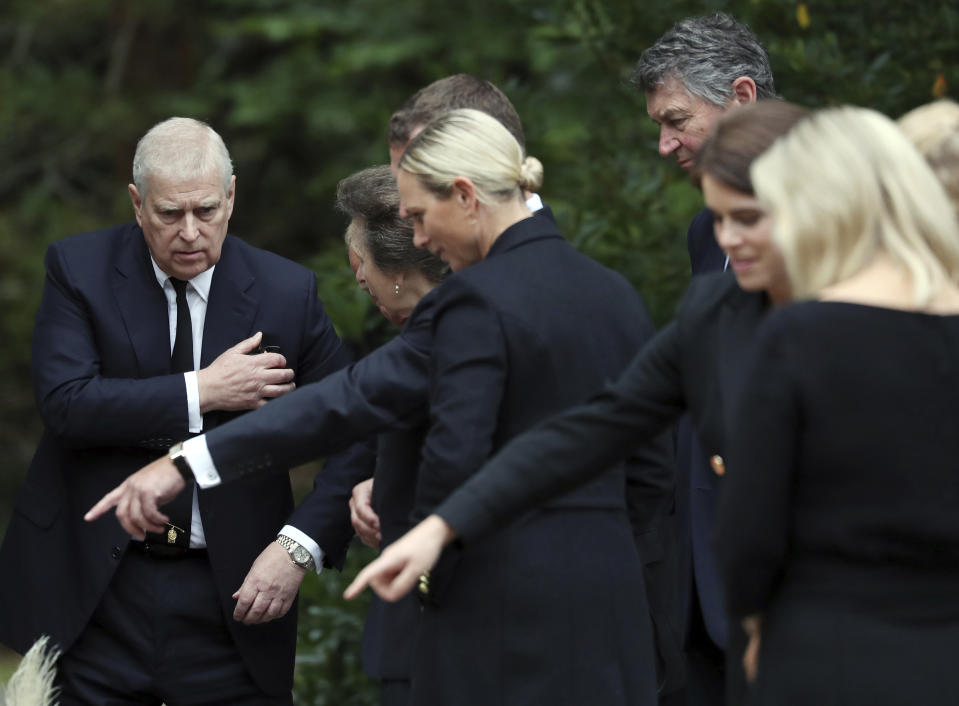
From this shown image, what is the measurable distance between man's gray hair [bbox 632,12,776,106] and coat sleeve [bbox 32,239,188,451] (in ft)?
4.95

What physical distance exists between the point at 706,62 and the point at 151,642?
2.08 metres

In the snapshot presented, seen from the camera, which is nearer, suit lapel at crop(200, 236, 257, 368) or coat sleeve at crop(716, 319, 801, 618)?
coat sleeve at crop(716, 319, 801, 618)

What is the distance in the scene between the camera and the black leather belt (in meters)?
3.74

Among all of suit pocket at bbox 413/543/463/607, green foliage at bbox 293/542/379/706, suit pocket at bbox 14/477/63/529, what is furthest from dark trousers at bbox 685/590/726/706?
green foliage at bbox 293/542/379/706

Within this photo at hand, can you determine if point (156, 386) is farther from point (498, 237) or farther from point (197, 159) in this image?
point (498, 237)

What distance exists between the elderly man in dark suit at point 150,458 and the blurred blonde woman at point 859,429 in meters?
1.84

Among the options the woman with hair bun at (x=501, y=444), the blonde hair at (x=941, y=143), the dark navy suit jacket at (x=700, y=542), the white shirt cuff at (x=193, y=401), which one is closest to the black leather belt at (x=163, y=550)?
the white shirt cuff at (x=193, y=401)

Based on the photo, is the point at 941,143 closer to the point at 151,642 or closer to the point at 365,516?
the point at 365,516

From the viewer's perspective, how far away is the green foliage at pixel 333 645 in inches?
225

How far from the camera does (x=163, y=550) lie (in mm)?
3736

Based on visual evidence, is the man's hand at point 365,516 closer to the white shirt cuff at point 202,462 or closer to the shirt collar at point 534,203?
the white shirt cuff at point 202,462

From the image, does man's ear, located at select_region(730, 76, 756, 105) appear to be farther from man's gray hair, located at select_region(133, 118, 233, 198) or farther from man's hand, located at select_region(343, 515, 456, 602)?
man's hand, located at select_region(343, 515, 456, 602)

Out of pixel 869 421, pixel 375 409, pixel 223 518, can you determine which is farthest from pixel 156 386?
pixel 869 421

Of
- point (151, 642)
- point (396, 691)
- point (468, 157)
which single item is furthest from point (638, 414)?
point (151, 642)
